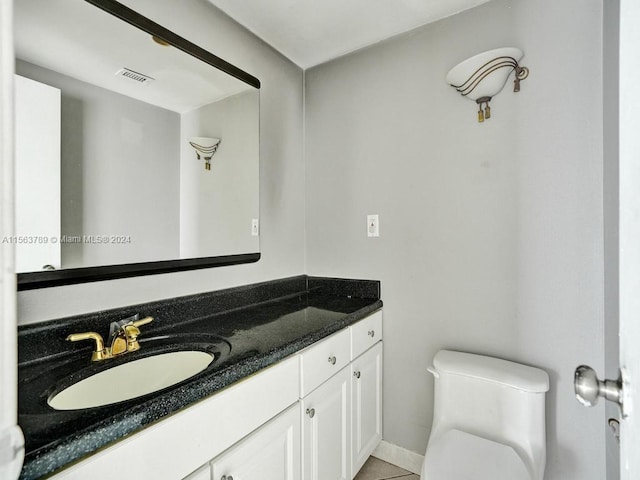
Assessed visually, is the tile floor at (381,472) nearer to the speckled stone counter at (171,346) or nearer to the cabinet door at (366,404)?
the cabinet door at (366,404)

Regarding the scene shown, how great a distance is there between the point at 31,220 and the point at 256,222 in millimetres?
946

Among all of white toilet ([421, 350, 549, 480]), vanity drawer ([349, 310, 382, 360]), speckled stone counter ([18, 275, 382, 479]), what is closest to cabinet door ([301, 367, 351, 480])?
vanity drawer ([349, 310, 382, 360])

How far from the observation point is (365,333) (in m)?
1.64

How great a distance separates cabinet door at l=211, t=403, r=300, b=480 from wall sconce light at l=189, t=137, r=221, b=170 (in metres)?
1.10

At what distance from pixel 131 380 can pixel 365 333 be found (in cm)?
105

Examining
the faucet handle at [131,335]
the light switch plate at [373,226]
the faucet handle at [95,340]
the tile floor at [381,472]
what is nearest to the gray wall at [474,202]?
the light switch plate at [373,226]

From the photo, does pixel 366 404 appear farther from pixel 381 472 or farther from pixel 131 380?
pixel 131 380

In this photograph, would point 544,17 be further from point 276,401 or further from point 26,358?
point 26,358

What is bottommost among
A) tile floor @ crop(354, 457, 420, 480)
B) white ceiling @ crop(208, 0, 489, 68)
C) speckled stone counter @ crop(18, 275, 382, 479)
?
tile floor @ crop(354, 457, 420, 480)

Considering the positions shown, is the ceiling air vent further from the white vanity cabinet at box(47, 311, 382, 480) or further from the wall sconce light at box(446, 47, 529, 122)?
the wall sconce light at box(446, 47, 529, 122)

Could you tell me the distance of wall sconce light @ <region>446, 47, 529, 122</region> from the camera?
141 cm

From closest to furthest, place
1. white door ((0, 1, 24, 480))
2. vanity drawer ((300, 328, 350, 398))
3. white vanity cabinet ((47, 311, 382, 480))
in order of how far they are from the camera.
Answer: white door ((0, 1, 24, 480)), white vanity cabinet ((47, 311, 382, 480)), vanity drawer ((300, 328, 350, 398))

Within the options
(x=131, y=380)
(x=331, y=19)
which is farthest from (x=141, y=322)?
(x=331, y=19)
